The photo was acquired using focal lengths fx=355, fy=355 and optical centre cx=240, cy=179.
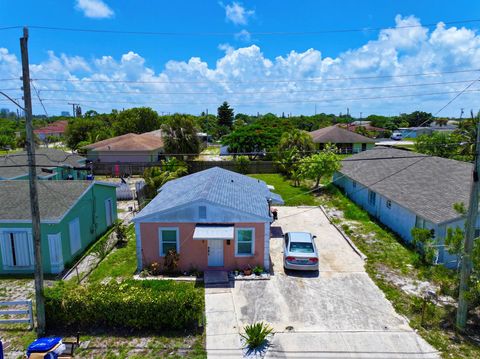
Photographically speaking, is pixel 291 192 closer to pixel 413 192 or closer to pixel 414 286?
pixel 413 192

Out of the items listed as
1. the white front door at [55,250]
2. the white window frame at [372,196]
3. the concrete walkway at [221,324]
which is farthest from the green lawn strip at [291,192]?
the white front door at [55,250]

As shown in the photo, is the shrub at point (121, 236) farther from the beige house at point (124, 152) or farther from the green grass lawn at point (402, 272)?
the beige house at point (124, 152)

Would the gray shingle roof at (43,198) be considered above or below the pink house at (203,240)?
above

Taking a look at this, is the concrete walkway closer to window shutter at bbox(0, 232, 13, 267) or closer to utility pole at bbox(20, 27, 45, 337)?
utility pole at bbox(20, 27, 45, 337)

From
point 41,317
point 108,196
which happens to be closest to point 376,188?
point 108,196

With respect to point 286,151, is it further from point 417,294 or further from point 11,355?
point 11,355
